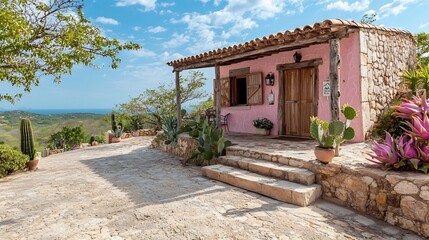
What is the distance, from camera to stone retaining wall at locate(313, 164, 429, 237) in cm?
312

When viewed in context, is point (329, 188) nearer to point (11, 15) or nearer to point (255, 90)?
point (255, 90)

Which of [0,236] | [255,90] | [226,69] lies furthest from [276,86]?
[0,236]

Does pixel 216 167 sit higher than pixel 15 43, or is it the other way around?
pixel 15 43

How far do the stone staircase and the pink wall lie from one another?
2455mm

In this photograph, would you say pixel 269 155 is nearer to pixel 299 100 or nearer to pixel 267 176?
pixel 267 176

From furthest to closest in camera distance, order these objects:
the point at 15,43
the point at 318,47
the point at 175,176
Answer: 1. the point at 318,47
2. the point at 175,176
3. the point at 15,43

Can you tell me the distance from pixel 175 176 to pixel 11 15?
4247mm

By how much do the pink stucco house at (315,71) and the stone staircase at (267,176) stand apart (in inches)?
54.0

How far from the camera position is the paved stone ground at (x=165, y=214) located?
10.0ft

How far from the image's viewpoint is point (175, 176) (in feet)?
18.6

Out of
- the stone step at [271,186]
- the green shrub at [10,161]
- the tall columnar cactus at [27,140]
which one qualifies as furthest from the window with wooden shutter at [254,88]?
the green shrub at [10,161]

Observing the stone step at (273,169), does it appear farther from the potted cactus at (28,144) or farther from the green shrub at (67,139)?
the green shrub at (67,139)

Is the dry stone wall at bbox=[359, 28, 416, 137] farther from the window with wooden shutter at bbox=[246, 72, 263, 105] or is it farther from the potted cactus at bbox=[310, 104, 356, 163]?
the window with wooden shutter at bbox=[246, 72, 263, 105]

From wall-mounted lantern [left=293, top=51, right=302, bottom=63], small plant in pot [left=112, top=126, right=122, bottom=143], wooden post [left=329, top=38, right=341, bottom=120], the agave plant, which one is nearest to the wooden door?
wall-mounted lantern [left=293, top=51, right=302, bottom=63]
